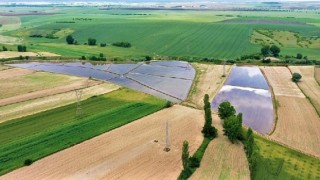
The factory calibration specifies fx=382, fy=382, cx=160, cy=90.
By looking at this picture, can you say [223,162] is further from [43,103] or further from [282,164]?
[43,103]

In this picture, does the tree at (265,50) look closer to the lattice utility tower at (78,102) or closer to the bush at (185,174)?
the lattice utility tower at (78,102)

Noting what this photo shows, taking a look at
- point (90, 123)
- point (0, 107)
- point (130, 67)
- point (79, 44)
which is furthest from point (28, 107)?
point (79, 44)

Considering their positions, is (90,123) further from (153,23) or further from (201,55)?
(153,23)

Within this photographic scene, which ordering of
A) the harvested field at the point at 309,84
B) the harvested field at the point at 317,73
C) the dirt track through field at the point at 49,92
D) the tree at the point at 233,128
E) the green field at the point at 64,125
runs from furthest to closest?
the harvested field at the point at 317,73, the harvested field at the point at 309,84, the dirt track through field at the point at 49,92, the tree at the point at 233,128, the green field at the point at 64,125

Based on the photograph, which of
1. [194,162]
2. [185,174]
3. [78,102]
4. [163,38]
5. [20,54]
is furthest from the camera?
[163,38]

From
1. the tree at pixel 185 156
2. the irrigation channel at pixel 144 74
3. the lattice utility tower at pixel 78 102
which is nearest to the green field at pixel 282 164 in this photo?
the tree at pixel 185 156

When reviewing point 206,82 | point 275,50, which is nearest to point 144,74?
point 206,82

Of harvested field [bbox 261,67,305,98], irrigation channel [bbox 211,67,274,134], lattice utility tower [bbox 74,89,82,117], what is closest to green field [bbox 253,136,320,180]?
irrigation channel [bbox 211,67,274,134]
